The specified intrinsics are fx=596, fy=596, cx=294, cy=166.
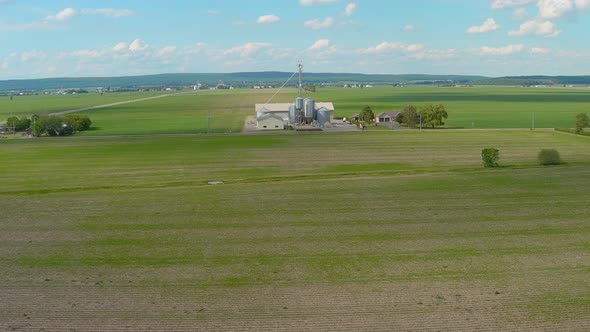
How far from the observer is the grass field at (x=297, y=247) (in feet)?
73.0

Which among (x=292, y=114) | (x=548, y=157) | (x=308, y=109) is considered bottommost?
(x=548, y=157)

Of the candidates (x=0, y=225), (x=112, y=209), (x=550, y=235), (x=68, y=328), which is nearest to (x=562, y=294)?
(x=550, y=235)

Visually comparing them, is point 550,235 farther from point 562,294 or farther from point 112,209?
point 112,209

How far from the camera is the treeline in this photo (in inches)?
3760

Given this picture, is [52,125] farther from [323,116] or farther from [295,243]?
[295,243]

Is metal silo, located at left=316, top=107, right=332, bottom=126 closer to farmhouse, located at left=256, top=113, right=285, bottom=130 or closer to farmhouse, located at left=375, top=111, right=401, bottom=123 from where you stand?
farmhouse, located at left=375, top=111, right=401, bottom=123

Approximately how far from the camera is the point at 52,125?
96.1 m

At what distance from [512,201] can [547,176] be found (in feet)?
37.7

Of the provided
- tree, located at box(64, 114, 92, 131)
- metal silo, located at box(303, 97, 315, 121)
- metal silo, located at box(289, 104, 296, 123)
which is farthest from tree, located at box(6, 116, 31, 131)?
metal silo, located at box(303, 97, 315, 121)

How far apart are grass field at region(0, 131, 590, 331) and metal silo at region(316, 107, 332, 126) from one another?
5263 cm

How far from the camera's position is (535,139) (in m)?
80.8

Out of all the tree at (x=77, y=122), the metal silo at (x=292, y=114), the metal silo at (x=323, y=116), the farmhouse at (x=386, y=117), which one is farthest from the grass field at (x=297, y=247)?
the farmhouse at (x=386, y=117)

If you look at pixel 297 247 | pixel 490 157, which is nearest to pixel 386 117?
pixel 490 157

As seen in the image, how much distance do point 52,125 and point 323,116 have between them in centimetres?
4753
